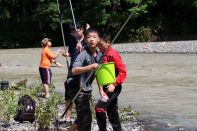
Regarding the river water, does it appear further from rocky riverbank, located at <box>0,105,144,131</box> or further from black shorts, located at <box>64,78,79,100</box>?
black shorts, located at <box>64,78,79,100</box>

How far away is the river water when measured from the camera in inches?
378

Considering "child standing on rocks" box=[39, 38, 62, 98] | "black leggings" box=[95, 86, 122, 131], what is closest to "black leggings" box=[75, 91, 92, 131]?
"black leggings" box=[95, 86, 122, 131]

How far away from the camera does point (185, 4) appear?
39.0 meters

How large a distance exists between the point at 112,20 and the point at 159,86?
85.7 feet

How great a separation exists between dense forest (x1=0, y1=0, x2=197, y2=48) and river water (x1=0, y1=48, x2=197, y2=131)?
15.8 meters

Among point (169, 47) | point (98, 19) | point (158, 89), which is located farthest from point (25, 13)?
point (158, 89)

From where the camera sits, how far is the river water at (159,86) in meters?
9.61

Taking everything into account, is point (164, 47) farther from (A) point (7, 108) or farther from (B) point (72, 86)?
(B) point (72, 86)

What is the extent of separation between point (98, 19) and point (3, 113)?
3134 centimetres

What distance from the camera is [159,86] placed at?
14.0m

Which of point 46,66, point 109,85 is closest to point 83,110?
point 109,85

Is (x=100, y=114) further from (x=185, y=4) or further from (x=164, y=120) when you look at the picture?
(x=185, y=4)

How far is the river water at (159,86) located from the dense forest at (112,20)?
15.8m

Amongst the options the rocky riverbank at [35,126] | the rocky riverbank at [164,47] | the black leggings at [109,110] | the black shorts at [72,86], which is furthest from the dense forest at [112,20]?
the black leggings at [109,110]
